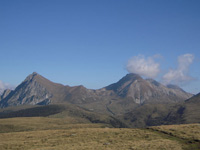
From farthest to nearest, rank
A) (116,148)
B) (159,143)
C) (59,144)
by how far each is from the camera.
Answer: (59,144), (159,143), (116,148)

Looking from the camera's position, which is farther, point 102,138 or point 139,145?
point 102,138

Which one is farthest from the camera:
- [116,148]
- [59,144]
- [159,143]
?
[59,144]

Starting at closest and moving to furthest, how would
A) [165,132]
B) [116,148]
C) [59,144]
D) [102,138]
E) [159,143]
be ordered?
1. [116,148]
2. [159,143]
3. [59,144]
4. [102,138]
5. [165,132]

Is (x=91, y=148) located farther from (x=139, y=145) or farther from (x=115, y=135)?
(x=115, y=135)

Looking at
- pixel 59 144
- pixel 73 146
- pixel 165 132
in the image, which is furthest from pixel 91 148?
pixel 165 132

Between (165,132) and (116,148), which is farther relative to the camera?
(165,132)

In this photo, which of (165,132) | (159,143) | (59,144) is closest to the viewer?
(159,143)

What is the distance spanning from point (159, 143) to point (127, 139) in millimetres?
10172

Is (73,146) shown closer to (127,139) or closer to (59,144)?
(59,144)

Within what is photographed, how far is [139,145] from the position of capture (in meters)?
54.6

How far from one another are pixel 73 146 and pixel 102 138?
12.2 metres

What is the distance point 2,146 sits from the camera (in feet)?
201

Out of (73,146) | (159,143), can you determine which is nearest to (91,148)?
(73,146)

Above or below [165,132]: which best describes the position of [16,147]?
below
